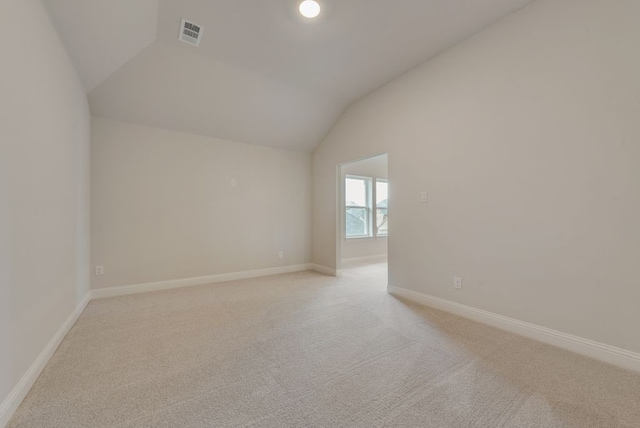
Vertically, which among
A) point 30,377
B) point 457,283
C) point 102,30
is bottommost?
point 30,377

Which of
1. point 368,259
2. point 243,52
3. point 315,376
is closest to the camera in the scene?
point 315,376

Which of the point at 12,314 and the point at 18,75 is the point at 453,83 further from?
the point at 12,314

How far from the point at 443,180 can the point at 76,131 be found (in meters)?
3.81

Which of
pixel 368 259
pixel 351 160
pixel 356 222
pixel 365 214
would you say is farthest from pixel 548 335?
pixel 365 214

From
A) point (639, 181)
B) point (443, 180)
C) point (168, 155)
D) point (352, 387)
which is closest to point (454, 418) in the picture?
point (352, 387)

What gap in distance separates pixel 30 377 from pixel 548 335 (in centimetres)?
364

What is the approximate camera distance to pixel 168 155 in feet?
12.3

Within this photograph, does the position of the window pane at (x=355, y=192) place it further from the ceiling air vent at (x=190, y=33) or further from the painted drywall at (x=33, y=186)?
the painted drywall at (x=33, y=186)

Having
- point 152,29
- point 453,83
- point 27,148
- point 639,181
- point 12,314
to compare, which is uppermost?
point 152,29

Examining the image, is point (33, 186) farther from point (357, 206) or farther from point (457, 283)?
point (357, 206)

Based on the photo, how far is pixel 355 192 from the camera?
6.12m

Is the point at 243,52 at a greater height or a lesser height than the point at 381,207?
greater

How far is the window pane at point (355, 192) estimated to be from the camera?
5992 mm

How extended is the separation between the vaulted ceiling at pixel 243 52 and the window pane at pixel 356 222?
268 cm
